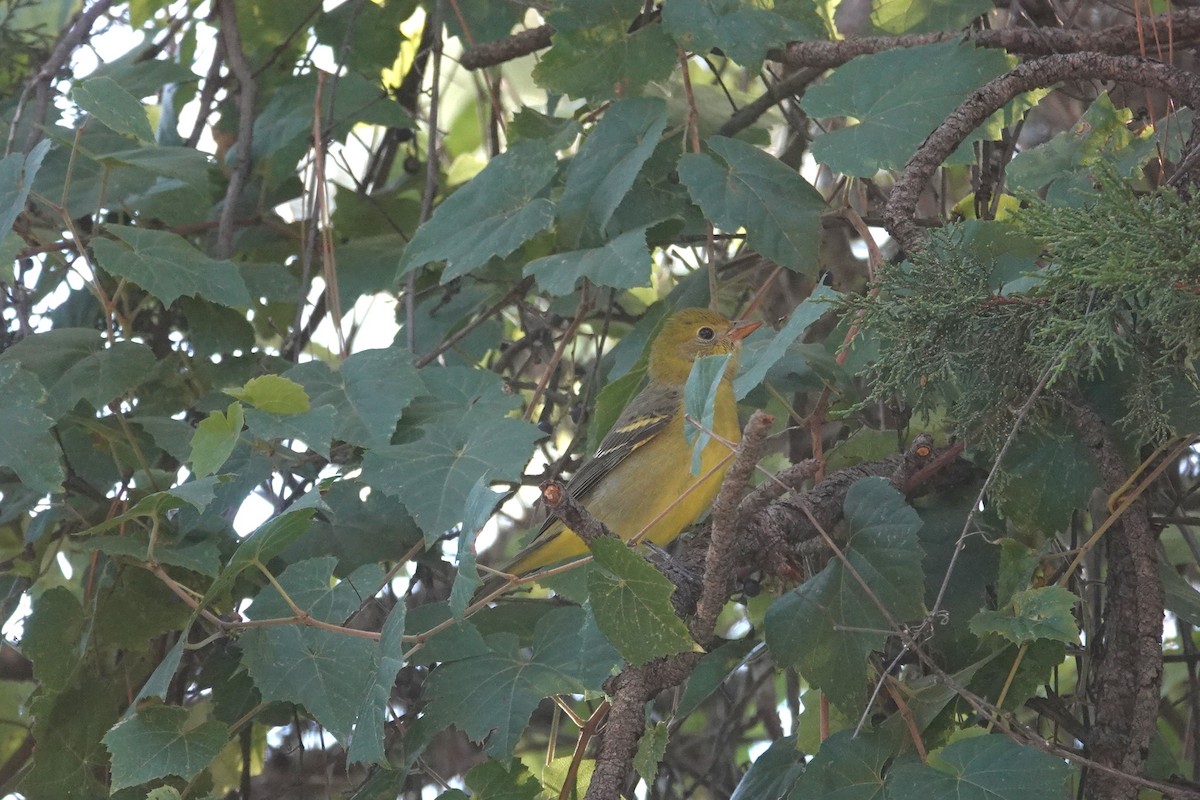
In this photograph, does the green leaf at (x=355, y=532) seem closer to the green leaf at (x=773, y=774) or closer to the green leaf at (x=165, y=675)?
the green leaf at (x=165, y=675)

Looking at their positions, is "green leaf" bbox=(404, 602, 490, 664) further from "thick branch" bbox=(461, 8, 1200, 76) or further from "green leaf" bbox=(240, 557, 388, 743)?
"thick branch" bbox=(461, 8, 1200, 76)

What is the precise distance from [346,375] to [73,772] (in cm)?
130

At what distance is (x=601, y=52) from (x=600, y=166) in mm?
Answer: 365

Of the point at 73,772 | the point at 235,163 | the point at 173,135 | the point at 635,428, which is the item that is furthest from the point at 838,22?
the point at 73,772

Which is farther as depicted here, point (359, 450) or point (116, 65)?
point (116, 65)

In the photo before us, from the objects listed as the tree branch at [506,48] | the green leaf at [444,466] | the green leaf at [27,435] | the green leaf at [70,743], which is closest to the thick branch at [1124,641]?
the green leaf at [444,466]

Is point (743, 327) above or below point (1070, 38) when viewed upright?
below

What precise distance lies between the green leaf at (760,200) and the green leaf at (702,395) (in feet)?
3.19

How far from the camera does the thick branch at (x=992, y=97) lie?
8.24 feet

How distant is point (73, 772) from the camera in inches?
127

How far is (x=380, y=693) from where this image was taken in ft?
8.03

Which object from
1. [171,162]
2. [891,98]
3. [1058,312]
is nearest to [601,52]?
[891,98]

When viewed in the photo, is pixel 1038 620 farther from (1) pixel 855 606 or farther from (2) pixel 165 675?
(2) pixel 165 675

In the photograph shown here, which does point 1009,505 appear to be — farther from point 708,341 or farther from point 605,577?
point 708,341
